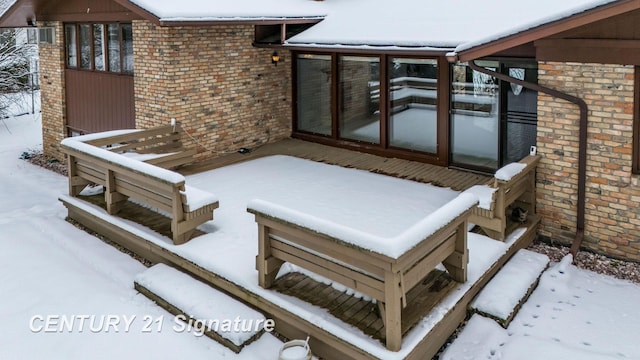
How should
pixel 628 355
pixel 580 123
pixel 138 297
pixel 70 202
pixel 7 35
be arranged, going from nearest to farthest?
pixel 628 355, pixel 138 297, pixel 580 123, pixel 70 202, pixel 7 35

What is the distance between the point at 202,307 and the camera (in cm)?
564

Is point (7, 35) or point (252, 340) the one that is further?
point (7, 35)

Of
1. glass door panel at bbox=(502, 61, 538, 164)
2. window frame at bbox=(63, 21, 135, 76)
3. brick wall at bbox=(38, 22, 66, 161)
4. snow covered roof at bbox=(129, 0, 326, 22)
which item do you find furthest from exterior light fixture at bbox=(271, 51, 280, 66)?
glass door panel at bbox=(502, 61, 538, 164)

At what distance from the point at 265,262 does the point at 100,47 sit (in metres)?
7.52

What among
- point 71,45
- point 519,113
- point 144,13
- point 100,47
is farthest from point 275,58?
point 519,113

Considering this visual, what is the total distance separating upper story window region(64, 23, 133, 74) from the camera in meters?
10.2

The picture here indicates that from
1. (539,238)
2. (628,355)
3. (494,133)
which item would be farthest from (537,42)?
(628,355)

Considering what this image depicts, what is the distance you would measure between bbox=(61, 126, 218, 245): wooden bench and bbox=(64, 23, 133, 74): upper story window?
239 cm

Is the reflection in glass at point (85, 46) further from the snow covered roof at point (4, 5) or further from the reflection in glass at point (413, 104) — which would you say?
the reflection in glass at point (413, 104)

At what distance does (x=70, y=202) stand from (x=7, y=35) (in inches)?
504

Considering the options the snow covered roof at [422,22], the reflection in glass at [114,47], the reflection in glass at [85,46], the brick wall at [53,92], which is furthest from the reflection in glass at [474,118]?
the brick wall at [53,92]

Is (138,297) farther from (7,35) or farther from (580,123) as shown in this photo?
(7,35)

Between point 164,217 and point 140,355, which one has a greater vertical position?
point 164,217

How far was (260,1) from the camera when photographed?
1033cm
